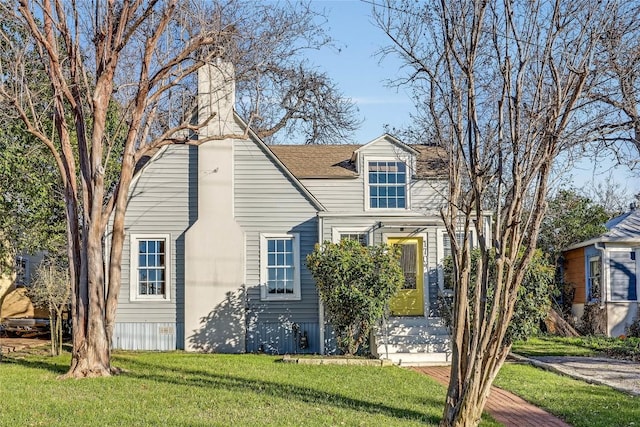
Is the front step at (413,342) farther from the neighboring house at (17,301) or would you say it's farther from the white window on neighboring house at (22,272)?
the white window on neighboring house at (22,272)

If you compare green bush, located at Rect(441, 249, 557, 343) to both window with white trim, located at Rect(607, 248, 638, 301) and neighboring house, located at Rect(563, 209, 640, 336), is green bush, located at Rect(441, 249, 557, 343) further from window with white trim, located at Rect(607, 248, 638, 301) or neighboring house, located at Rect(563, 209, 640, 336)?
window with white trim, located at Rect(607, 248, 638, 301)

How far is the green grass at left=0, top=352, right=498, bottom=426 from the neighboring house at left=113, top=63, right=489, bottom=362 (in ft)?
10.6

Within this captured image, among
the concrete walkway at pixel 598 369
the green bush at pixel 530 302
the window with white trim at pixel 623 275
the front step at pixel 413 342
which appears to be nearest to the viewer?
the concrete walkway at pixel 598 369

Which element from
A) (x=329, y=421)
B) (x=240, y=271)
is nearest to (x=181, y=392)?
(x=329, y=421)

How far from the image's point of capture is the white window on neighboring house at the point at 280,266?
58.6 feet

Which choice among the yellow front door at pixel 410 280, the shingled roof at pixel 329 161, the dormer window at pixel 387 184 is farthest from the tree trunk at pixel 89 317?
the dormer window at pixel 387 184

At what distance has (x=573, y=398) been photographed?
11.1 metres

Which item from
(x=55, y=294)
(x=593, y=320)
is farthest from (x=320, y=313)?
(x=593, y=320)

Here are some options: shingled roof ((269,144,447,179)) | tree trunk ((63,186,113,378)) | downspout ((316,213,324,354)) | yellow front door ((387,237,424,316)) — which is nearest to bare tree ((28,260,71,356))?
tree trunk ((63,186,113,378))

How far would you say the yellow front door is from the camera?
17453 millimetres

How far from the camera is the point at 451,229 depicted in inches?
333

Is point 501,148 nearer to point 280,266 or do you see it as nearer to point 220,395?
point 220,395

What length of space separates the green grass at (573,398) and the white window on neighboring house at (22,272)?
1631 centimetres

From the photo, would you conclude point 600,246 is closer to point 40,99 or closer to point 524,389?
point 524,389
